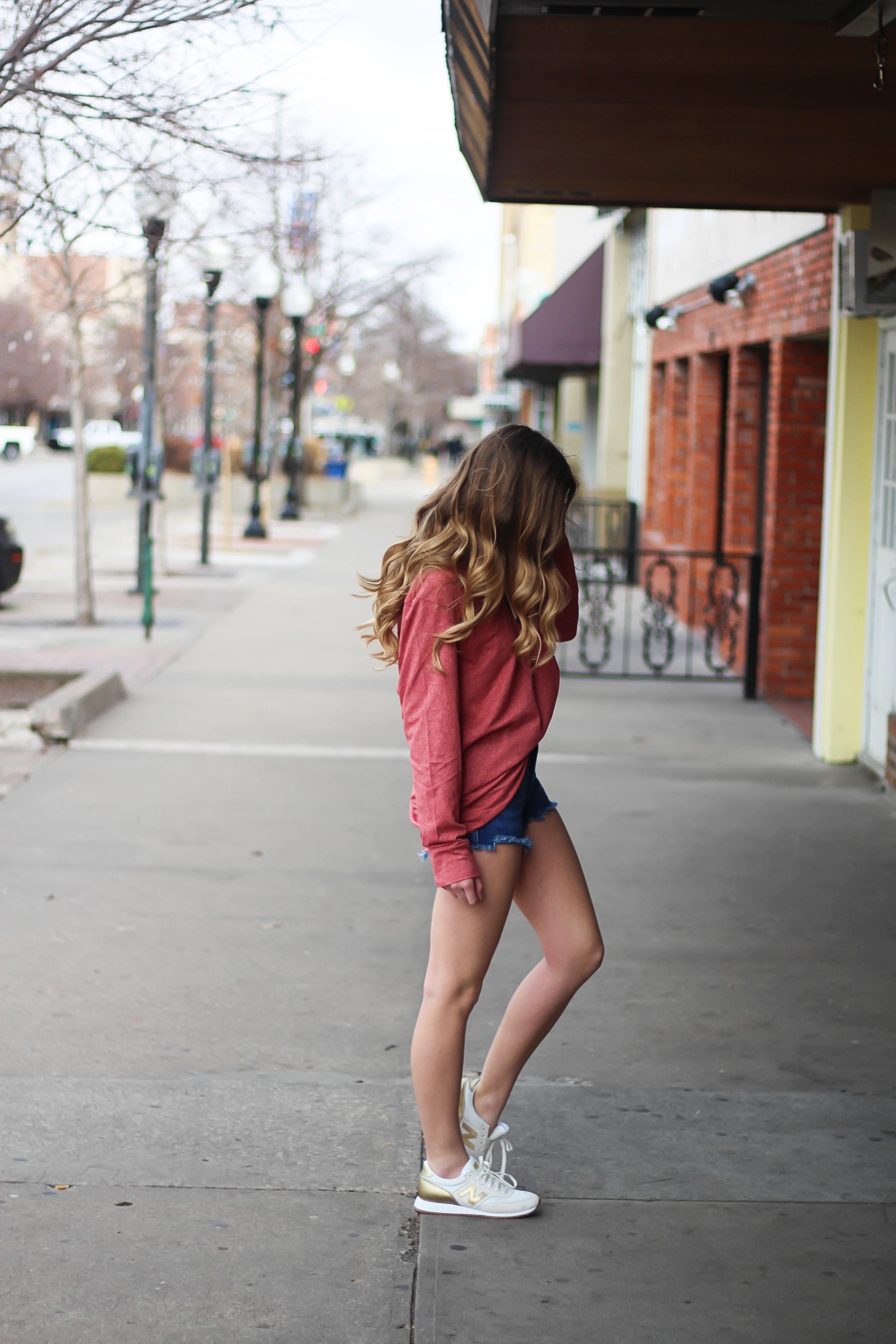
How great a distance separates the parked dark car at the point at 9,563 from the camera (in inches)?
614

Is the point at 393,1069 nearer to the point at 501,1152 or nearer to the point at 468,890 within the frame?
the point at 501,1152

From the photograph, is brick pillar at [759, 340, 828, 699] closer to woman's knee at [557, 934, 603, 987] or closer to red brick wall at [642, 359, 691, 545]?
red brick wall at [642, 359, 691, 545]

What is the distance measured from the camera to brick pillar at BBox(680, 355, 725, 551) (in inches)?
584

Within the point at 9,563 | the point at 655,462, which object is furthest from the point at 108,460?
the point at 9,563

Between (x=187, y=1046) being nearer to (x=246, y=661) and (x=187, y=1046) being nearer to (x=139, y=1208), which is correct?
(x=139, y=1208)

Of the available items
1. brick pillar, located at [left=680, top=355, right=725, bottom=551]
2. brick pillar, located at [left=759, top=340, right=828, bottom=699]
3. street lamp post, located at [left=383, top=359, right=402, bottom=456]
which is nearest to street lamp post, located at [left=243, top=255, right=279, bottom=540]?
brick pillar, located at [left=680, top=355, right=725, bottom=551]

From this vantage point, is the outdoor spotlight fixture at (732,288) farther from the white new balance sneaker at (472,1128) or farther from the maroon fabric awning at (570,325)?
the maroon fabric awning at (570,325)

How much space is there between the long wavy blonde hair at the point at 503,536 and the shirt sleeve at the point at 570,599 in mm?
86

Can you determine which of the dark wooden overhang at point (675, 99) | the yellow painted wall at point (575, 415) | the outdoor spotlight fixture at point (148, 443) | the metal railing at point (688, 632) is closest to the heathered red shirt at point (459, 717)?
the dark wooden overhang at point (675, 99)

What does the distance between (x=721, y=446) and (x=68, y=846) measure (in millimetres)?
9411

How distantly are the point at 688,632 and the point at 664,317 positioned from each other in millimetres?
4153

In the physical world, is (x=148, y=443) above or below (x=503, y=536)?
above

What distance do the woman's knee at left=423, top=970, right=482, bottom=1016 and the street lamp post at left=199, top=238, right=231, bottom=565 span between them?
1460 cm

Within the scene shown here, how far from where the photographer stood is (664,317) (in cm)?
1589
